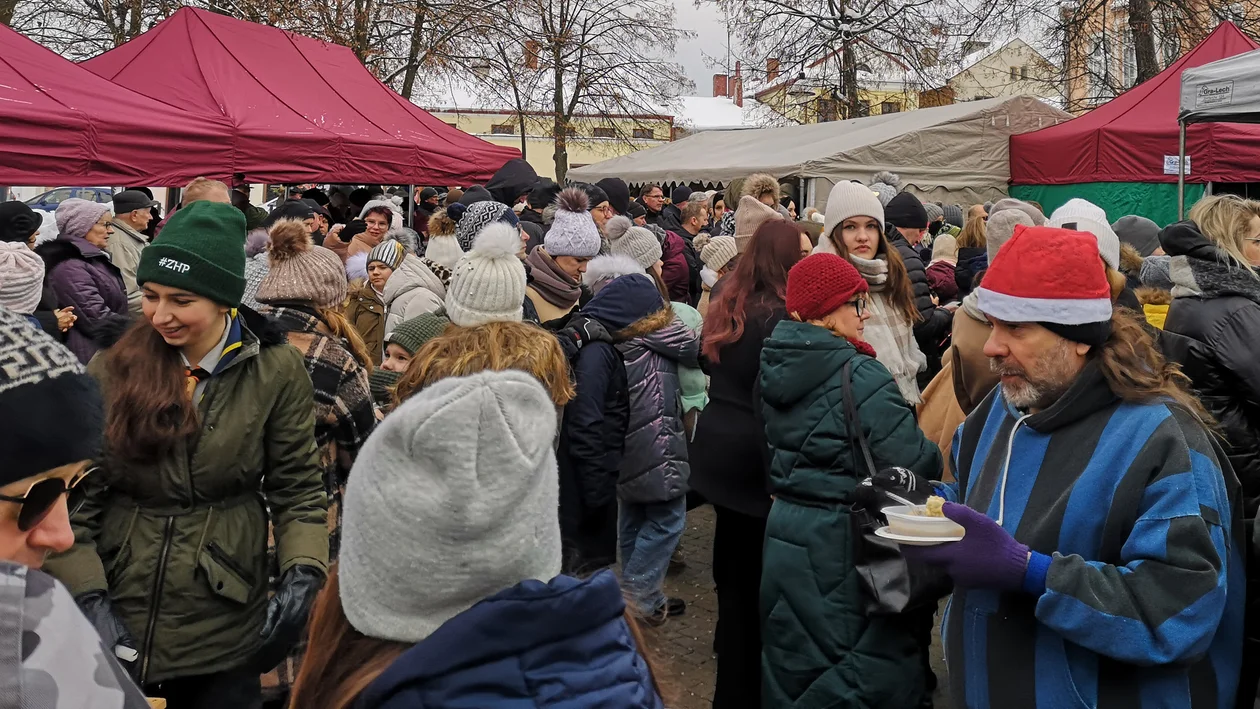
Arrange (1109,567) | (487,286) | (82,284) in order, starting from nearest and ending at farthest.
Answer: (1109,567) < (487,286) < (82,284)

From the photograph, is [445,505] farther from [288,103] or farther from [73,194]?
[73,194]

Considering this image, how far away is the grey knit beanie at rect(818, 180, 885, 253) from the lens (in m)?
5.15

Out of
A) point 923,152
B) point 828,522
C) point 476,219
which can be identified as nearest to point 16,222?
point 476,219

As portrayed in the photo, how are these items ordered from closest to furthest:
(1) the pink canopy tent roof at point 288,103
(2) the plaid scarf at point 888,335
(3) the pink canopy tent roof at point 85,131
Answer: (2) the plaid scarf at point 888,335 < (3) the pink canopy tent roof at point 85,131 < (1) the pink canopy tent roof at point 288,103

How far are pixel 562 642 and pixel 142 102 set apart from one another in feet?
29.3

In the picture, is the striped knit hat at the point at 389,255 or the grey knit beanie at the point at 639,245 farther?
the grey knit beanie at the point at 639,245

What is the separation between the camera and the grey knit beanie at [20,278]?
5262mm

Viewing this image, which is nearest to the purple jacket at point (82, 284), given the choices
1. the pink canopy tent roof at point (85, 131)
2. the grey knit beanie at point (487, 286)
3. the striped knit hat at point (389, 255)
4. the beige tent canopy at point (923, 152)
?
the pink canopy tent roof at point (85, 131)

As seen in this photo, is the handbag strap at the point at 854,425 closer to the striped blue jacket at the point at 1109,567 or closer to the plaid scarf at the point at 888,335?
the striped blue jacket at the point at 1109,567

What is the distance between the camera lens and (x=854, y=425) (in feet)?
11.5

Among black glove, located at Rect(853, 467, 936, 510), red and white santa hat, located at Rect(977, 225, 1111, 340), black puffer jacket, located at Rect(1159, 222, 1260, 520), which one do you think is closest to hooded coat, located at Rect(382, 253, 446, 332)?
black glove, located at Rect(853, 467, 936, 510)

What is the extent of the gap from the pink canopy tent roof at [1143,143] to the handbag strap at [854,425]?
396 inches

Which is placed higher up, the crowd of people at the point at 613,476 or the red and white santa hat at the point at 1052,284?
the red and white santa hat at the point at 1052,284

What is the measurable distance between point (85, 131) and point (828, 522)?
690cm
